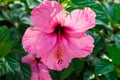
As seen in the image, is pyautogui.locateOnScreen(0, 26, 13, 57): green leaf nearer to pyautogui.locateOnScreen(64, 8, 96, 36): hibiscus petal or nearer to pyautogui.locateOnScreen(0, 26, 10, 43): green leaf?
pyautogui.locateOnScreen(0, 26, 10, 43): green leaf

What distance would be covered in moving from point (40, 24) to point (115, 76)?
37 centimetres

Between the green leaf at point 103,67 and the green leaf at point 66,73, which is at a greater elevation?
the green leaf at point 103,67

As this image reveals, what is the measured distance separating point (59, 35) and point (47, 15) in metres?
0.09

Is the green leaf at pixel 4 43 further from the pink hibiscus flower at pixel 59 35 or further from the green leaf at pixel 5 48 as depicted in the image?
Answer: the pink hibiscus flower at pixel 59 35

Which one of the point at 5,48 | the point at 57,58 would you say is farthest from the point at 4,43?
the point at 57,58

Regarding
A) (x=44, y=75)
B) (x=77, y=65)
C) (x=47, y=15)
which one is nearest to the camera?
(x=47, y=15)

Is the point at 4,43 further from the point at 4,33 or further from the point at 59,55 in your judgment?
the point at 59,55

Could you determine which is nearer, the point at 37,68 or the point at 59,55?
the point at 59,55

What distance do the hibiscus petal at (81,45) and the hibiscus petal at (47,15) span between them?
6cm

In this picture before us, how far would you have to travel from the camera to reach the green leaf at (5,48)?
0.89 meters

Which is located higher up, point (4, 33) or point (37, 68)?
point (4, 33)

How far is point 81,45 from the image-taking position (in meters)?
0.72

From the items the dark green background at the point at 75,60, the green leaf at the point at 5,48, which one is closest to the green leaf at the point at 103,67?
the dark green background at the point at 75,60

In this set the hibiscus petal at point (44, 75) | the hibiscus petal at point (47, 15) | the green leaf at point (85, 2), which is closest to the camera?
the hibiscus petal at point (47, 15)
